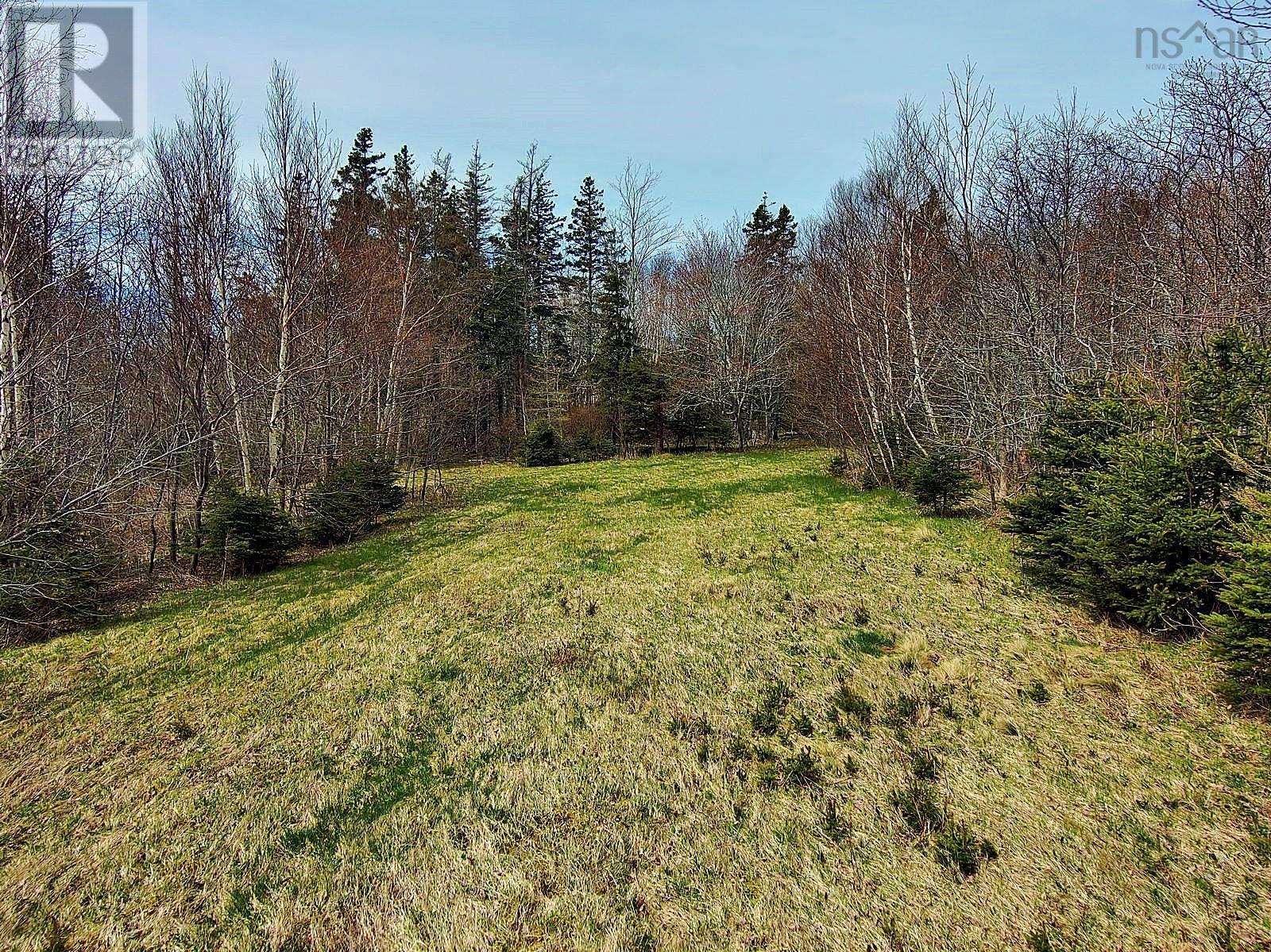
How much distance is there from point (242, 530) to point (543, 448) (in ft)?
42.4

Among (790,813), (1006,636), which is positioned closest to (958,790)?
(790,813)

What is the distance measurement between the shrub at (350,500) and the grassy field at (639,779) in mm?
2950

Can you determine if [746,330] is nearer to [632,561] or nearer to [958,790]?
[632,561]

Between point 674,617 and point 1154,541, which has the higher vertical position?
point 1154,541

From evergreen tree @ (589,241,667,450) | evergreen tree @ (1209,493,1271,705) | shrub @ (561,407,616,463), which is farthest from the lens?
evergreen tree @ (589,241,667,450)

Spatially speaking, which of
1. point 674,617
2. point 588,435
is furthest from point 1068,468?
point 588,435

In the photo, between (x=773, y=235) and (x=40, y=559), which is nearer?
(x=40, y=559)

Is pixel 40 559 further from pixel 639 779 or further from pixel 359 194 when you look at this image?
pixel 359 194

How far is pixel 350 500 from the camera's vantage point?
8.74 metres

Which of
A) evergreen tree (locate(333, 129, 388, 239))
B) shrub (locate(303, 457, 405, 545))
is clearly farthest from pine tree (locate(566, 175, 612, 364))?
shrub (locate(303, 457, 405, 545))

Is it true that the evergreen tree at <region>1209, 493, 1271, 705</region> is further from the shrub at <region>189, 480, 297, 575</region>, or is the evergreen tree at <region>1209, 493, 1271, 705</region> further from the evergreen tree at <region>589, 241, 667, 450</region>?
the evergreen tree at <region>589, 241, 667, 450</region>

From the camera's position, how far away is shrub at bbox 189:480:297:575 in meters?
6.63

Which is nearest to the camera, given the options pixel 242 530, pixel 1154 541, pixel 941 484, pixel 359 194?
pixel 1154 541

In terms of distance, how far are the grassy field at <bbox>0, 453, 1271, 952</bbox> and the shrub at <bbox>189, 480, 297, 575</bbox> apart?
1.37 m
